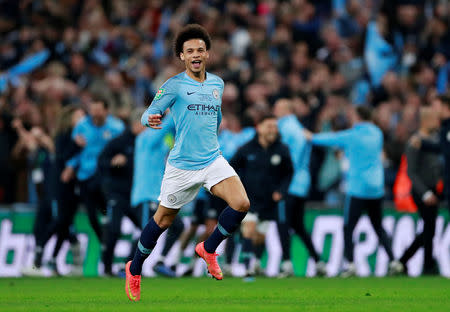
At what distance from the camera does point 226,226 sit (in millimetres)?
9797

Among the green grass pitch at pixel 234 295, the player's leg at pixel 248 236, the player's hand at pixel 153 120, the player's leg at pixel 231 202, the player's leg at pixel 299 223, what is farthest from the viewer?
the player's leg at pixel 299 223

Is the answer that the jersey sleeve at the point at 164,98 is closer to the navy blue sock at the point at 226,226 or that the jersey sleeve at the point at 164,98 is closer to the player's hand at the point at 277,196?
the navy blue sock at the point at 226,226

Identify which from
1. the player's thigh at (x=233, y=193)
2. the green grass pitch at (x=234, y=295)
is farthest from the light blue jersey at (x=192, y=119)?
the green grass pitch at (x=234, y=295)

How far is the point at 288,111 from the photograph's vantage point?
15.1 meters

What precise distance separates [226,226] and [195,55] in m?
1.69

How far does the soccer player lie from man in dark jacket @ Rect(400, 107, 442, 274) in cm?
557

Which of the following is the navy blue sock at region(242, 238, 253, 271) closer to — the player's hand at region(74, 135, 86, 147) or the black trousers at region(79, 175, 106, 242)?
the black trousers at region(79, 175, 106, 242)

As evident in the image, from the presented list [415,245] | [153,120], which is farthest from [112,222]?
[153,120]

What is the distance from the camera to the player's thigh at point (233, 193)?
9.65m

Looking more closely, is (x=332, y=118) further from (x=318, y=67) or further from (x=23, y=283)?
(x=23, y=283)

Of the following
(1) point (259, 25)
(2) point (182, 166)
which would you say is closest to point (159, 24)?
(1) point (259, 25)

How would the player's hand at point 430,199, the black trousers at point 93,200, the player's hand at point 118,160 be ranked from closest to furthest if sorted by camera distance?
the player's hand at point 430,199 → the player's hand at point 118,160 → the black trousers at point 93,200

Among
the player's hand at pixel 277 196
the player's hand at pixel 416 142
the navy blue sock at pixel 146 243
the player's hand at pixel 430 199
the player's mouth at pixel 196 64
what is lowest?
the navy blue sock at pixel 146 243

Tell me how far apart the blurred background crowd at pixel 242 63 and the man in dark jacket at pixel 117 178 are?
63.5 inches
